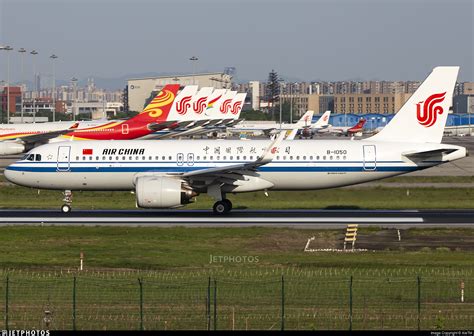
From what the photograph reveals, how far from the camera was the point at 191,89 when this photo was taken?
124250 mm

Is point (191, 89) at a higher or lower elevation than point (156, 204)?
higher

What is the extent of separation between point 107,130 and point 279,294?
67774 millimetres

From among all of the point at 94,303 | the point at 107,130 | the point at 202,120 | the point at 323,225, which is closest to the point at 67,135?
the point at 107,130

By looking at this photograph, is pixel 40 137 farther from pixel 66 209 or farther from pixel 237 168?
pixel 237 168

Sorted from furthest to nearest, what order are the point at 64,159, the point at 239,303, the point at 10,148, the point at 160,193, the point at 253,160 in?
the point at 10,148, the point at 64,159, the point at 253,160, the point at 160,193, the point at 239,303

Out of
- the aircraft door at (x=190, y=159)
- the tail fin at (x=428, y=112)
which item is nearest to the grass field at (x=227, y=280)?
the aircraft door at (x=190, y=159)

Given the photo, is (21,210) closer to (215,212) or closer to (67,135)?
(215,212)

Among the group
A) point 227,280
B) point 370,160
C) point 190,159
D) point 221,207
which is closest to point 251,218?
point 221,207

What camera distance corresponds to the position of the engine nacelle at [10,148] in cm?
9062

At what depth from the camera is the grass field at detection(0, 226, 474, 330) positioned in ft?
78.9

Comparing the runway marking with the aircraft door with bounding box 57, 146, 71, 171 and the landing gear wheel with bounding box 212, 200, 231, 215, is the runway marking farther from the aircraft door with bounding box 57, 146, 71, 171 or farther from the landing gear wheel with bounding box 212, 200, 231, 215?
the aircraft door with bounding box 57, 146, 71, 171

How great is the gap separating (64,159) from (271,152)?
10.9m

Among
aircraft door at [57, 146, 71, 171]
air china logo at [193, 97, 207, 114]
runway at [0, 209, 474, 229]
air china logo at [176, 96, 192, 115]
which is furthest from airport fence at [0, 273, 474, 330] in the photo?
air china logo at [193, 97, 207, 114]
